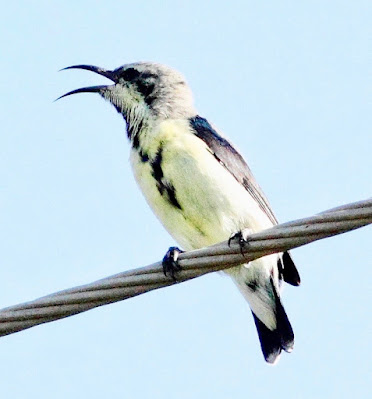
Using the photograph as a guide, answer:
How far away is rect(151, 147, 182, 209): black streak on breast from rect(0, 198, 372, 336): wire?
2046 mm

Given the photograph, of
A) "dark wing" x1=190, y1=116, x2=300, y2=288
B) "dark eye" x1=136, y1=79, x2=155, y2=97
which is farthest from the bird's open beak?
"dark wing" x1=190, y1=116, x2=300, y2=288

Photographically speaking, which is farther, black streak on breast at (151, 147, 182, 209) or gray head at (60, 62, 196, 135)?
gray head at (60, 62, 196, 135)

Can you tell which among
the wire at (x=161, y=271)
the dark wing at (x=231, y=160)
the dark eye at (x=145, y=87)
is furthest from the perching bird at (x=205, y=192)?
the wire at (x=161, y=271)

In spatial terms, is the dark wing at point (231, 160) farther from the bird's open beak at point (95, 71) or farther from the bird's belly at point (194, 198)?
the bird's open beak at point (95, 71)

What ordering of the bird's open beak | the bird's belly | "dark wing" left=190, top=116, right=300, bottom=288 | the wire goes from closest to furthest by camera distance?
the wire, the bird's belly, "dark wing" left=190, top=116, right=300, bottom=288, the bird's open beak

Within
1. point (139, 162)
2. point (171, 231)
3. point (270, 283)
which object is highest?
point (139, 162)

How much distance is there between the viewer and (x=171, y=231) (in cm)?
732

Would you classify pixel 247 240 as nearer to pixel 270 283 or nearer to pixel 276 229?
pixel 276 229

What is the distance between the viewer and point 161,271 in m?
4.84

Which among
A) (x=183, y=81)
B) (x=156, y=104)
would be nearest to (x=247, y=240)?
(x=156, y=104)

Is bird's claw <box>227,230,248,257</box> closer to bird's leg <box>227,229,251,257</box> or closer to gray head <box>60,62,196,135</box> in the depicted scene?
bird's leg <box>227,229,251,257</box>

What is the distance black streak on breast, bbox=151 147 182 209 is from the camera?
7043mm

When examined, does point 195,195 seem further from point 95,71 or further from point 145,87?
point 95,71

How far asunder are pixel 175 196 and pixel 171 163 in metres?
0.24
